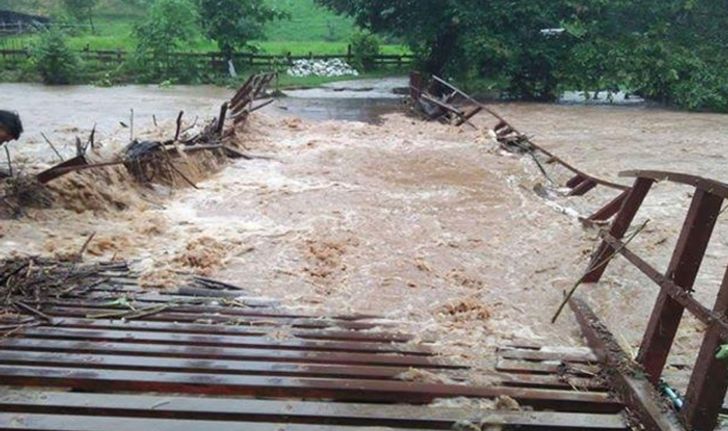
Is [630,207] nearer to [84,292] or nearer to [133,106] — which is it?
[84,292]

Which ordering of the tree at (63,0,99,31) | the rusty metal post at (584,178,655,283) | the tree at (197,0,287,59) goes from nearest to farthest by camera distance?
the rusty metal post at (584,178,655,283)
the tree at (197,0,287,59)
the tree at (63,0,99,31)

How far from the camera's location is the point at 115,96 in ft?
78.6

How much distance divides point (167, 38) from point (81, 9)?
19.2 m

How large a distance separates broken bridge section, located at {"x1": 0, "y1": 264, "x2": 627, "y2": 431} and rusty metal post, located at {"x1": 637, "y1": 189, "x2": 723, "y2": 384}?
1.27 ft

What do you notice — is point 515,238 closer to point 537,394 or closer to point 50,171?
point 537,394

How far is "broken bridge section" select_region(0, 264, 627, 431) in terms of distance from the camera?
3625 mm

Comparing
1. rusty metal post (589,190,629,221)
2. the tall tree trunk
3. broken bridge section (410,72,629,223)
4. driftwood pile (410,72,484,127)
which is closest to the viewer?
rusty metal post (589,190,629,221)

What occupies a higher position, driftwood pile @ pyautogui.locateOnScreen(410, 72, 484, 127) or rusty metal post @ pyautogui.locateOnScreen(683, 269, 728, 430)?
rusty metal post @ pyautogui.locateOnScreen(683, 269, 728, 430)

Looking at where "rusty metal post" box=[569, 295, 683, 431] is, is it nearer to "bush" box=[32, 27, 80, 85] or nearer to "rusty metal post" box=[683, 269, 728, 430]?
"rusty metal post" box=[683, 269, 728, 430]

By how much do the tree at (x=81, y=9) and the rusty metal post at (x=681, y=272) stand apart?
45.1 m

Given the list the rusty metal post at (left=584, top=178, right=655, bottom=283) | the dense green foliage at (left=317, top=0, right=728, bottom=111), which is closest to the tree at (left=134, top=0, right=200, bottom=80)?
the dense green foliage at (left=317, top=0, right=728, bottom=111)

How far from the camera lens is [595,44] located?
2466cm

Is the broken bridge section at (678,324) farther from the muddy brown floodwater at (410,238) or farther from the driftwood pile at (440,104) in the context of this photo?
the driftwood pile at (440,104)

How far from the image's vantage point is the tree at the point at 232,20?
97.2ft
